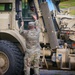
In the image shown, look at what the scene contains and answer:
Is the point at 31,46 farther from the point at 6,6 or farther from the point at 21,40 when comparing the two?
the point at 6,6

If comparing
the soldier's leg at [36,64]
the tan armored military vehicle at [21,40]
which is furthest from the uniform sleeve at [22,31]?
the soldier's leg at [36,64]

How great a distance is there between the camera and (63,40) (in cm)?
1222

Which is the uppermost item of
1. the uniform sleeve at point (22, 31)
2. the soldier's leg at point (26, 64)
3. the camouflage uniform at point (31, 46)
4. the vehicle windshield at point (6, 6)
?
the vehicle windshield at point (6, 6)

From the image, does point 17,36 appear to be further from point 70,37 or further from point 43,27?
point 70,37

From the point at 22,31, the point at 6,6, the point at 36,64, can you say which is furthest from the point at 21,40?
the point at 6,6

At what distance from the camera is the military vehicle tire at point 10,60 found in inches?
445

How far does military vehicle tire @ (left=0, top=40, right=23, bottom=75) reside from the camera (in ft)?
37.1

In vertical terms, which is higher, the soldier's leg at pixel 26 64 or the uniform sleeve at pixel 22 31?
the uniform sleeve at pixel 22 31

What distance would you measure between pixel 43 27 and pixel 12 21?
0.93 m

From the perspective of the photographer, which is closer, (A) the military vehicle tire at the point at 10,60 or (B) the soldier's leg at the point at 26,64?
(B) the soldier's leg at the point at 26,64

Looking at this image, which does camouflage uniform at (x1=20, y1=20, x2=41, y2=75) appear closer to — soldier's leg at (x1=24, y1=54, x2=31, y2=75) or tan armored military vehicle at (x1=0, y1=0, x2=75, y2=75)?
soldier's leg at (x1=24, y1=54, x2=31, y2=75)

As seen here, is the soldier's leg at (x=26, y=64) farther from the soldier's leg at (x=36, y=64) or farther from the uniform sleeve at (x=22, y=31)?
the uniform sleeve at (x=22, y=31)

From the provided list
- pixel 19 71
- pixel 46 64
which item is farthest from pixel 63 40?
pixel 19 71

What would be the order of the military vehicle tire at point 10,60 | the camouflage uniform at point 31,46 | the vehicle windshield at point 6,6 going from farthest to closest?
the vehicle windshield at point 6,6, the military vehicle tire at point 10,60, the camouflage uniform at point 31,46
